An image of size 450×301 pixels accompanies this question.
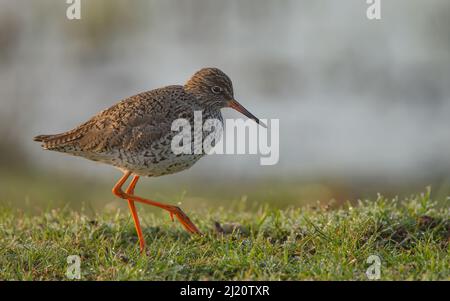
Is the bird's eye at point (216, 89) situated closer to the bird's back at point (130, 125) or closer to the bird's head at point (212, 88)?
the bird's head at point (212, 88)

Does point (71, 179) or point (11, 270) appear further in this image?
point (71, 179)

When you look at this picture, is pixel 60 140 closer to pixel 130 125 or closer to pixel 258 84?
pixel 130 125

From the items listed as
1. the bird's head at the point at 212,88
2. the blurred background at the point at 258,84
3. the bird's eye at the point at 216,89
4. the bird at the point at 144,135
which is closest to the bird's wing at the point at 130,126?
the bird at the point at 144,135

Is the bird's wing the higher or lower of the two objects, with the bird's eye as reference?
lower

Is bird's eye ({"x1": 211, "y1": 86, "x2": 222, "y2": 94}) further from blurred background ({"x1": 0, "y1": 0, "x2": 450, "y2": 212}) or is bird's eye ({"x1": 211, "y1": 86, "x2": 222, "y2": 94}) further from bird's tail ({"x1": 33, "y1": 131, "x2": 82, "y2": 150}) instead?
blurred background ({"x1": 0, "y1": 0, "x2": 450, "y2": 212})

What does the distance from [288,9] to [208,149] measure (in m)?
7.49

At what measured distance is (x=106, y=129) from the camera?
702 cm

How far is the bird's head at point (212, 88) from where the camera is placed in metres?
7.43

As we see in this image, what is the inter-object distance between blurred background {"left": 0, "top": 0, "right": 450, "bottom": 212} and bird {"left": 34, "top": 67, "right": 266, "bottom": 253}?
9.19 ft

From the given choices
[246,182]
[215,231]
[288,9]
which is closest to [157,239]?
[215,231]

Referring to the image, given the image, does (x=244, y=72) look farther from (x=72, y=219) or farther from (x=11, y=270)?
(x=11, y=270)

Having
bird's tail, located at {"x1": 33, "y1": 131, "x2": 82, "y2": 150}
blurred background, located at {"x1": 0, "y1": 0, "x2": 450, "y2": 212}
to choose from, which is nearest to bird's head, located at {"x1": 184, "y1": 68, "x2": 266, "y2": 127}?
bird's tail, located at {"x1": 33, "y1": 131, "x2": 82, "y2": 150}

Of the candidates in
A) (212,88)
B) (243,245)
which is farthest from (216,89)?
(243,245)

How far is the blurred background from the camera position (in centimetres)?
1096
